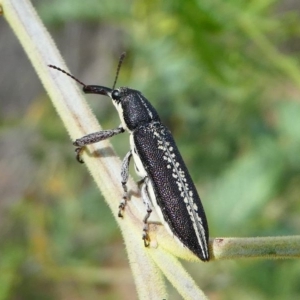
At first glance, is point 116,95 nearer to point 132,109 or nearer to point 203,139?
point 132,109

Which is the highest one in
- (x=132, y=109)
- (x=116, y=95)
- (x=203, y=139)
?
(x=116, y=95)

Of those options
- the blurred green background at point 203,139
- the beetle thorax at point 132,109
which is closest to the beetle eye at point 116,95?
the beetle thorax at point 132,109

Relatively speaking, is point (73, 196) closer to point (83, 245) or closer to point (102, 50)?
point (83, 245)

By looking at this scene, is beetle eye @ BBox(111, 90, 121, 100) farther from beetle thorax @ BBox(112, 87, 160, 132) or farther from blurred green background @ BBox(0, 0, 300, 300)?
blurred green background @ BBox(0, 0, 300, 300)

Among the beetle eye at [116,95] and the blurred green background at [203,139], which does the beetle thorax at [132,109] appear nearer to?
the beetle eye at [116,95]

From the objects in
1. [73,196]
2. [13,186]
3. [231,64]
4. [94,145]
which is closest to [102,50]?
[13,186]

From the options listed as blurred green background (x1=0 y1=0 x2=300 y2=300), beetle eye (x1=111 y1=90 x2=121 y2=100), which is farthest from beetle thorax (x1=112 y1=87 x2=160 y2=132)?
blurred green background (x1=0 y1=0 x2=300 y2=300)

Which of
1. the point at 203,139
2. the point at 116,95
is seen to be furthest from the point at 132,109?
the point at 203,139

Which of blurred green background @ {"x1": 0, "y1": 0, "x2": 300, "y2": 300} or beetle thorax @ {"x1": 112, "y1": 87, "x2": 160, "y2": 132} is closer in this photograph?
beetle thorax @ {"x1": 112, "y1": 87, "x2": 160, "y2": 132}
